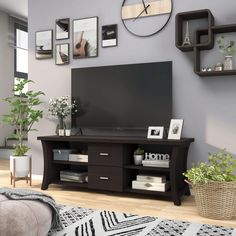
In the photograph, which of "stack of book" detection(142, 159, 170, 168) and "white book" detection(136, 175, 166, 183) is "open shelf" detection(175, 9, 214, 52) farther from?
"white book" detection(136, 175, 166, 183)

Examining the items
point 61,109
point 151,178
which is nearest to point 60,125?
point 61,109

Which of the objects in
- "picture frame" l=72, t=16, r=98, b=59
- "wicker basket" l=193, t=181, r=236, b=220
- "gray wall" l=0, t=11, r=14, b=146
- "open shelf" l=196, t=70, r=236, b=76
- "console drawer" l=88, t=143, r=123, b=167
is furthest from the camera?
"gray wall" l=0, t=11, r=14, b=146

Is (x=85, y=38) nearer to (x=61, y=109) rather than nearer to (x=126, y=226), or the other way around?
(x=61, y=109)

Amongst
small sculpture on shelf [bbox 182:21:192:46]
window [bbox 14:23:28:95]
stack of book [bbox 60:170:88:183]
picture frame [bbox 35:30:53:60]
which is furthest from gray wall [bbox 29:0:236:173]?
window [bbox 14:23:28:95]

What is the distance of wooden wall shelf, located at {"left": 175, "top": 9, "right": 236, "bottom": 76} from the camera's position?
308 centimetres

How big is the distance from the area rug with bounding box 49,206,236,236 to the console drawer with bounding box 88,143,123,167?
2.23 ft

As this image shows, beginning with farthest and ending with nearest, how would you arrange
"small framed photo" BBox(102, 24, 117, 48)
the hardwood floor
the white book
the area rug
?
"small framed photo" BBox(102, 24, 117, 48)
the white book
the hardwood floor
the area rug

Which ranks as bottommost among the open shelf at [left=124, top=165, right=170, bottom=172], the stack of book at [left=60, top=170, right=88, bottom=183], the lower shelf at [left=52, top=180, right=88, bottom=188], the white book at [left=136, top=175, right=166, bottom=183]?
the lower shelf at [left=52, top=180, right=88, bottom=188]

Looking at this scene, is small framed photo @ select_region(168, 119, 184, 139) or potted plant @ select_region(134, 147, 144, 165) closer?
small framed photo @ select_region(168, 119, 184, 139)

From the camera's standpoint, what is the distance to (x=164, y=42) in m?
3.51

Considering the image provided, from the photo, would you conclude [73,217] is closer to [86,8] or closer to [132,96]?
[132,96]

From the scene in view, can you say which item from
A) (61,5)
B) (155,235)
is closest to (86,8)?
(61,5)

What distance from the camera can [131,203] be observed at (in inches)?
121

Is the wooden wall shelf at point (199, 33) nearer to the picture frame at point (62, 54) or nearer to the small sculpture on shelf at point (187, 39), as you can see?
the small sculpture on shelf at point (187, 39)
